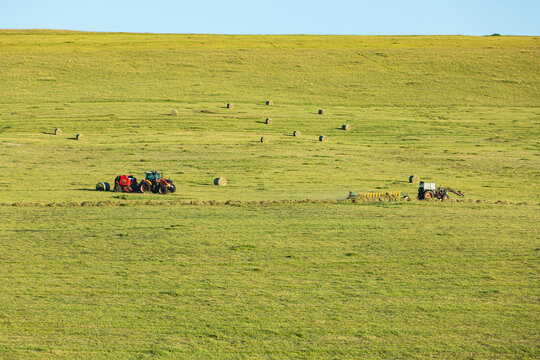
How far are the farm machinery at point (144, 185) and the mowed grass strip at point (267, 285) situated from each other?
274 inches

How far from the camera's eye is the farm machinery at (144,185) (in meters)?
40.3

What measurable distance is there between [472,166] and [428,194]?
15431 millimetres

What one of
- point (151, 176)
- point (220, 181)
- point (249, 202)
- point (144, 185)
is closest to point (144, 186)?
point (144, 185)

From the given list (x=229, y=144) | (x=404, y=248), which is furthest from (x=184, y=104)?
(x=404, y=248)

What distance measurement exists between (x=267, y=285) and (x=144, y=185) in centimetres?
2147

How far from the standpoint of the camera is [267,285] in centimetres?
2083

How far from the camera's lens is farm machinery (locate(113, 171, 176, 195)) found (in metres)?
40.3

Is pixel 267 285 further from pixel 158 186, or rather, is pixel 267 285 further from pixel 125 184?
pixel 125 184

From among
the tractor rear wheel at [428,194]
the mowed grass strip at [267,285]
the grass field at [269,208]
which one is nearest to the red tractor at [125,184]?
the grass field at [269,208]

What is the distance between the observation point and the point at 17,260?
2375 cm

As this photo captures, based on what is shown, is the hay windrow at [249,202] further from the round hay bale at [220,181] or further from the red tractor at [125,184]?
the round hay bale at [220,181]

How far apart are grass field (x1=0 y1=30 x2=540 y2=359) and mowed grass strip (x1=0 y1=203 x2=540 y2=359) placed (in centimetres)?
8

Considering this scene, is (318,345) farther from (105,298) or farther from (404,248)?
(404,248)

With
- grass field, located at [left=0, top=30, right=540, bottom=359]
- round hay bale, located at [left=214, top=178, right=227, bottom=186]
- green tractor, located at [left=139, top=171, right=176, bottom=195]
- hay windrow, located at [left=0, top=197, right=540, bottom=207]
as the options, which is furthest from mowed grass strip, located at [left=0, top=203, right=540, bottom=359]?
round hay bale, located at [left=214, top=178, right=227, bottom=186]
